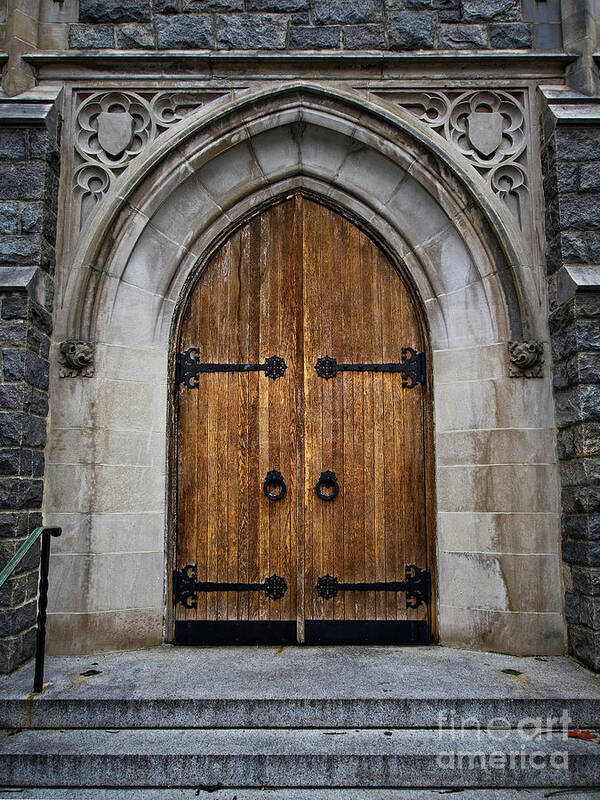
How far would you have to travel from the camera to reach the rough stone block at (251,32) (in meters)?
4.40

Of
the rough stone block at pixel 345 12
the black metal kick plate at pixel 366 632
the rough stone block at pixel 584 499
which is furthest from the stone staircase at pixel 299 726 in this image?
the rough stone block at pixel 345 12

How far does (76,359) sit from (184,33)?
7.71 feet

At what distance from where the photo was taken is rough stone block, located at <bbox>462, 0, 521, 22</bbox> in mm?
4422

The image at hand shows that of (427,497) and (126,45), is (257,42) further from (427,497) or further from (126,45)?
(427,497)

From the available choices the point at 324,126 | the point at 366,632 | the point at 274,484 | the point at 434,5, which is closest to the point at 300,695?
the point at 366,632

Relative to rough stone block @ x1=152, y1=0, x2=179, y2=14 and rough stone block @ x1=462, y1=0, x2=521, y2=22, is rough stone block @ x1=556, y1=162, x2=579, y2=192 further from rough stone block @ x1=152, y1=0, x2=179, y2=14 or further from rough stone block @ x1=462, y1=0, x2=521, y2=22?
rough stone block @ x1=152, y1=0, x2=179, y2=14

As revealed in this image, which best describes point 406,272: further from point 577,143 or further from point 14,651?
point 14,651

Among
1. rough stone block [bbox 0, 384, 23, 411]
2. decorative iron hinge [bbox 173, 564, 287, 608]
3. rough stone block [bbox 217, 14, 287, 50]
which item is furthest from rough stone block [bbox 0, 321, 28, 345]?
rough stone block [bbox 217, 14, 287, 50]

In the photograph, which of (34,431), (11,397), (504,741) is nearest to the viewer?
(504,741)

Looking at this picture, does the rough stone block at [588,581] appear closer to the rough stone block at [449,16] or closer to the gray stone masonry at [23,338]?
the gray stone masonry at [23,338]

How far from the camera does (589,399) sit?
3.78 m

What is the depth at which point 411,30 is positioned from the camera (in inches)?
174

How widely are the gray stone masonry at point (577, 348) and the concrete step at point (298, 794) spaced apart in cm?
104

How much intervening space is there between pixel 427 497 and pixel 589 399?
4.06 feet
